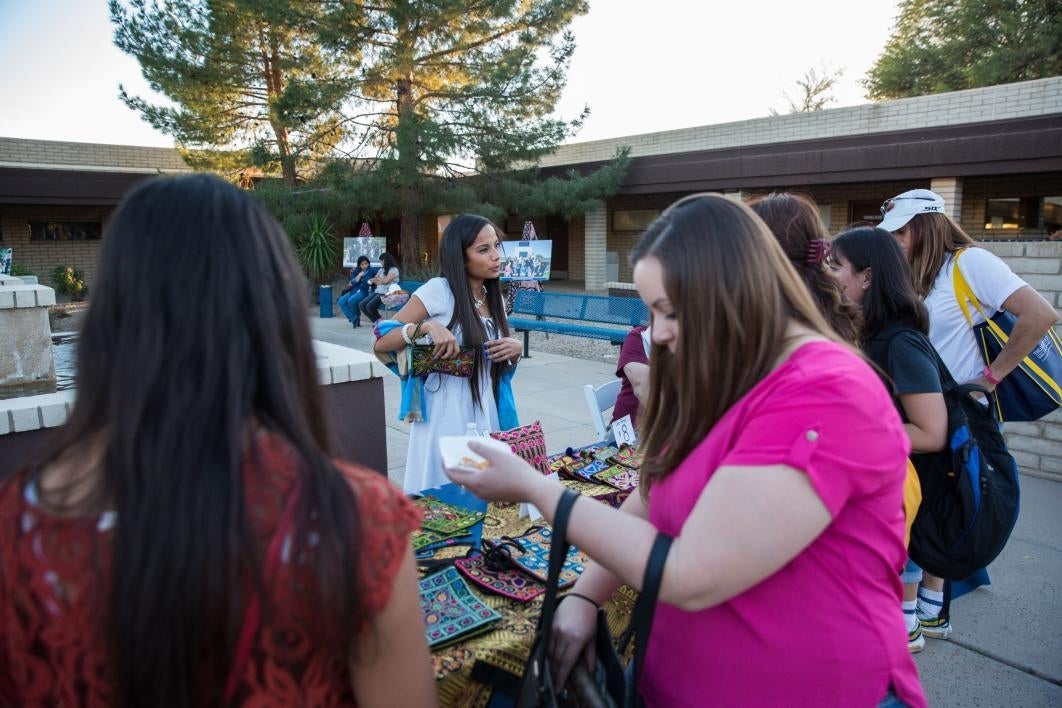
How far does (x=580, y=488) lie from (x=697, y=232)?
5.24ft

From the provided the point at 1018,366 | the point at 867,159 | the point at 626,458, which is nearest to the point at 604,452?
the point at 626,458

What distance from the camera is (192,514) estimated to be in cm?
83

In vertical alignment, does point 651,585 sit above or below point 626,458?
above

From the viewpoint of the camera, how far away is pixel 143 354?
0.89m

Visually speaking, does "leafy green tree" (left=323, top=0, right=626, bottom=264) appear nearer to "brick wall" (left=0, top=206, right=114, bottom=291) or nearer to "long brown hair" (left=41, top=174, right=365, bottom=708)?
"brick wall" (left=0, top=206, right=114, bottom=291)

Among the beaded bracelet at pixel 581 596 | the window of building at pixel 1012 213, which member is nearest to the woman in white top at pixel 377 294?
the beaded bracelet at pixel 581 596

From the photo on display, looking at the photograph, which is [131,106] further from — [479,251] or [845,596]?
[845,596]

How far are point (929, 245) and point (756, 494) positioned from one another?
265 cm

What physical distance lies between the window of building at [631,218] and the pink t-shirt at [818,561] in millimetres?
20289

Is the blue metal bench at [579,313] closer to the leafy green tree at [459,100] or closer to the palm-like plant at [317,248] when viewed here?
the leafy green tree at [459,100]

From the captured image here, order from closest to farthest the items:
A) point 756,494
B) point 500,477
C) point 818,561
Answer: point 756,494 → point 818,561 → point 500,477

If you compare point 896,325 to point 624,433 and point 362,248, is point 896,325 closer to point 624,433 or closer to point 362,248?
point 624,433

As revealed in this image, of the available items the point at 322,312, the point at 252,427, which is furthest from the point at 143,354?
the point at 322,312

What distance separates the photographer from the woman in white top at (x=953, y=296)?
3057 millimetres
